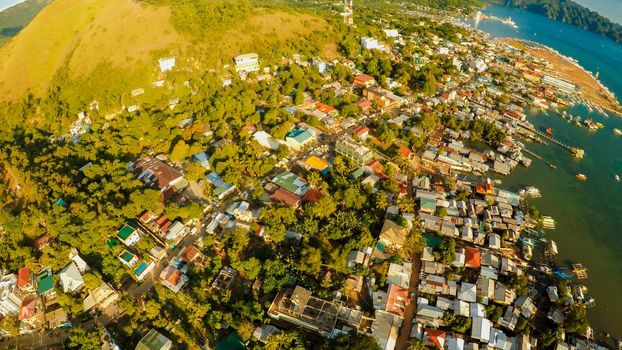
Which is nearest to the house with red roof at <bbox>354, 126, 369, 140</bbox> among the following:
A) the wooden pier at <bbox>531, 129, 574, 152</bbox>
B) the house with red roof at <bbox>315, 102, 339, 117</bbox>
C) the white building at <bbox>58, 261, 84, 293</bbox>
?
the house with red roof at <bbox>315, 102, 339, 117</bbox>

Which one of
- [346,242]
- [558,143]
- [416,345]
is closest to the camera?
[416,345]

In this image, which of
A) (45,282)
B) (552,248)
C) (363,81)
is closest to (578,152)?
(552,248)

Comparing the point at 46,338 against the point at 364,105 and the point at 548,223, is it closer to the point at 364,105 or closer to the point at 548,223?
the point at 364,105

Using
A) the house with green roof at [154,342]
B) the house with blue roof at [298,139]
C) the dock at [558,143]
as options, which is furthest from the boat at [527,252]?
the house with green roof at [154,342]

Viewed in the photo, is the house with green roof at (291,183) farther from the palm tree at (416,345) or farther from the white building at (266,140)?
the palm tree at (416,345)

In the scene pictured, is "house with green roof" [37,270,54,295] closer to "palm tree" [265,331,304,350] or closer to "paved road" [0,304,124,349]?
"paved road" [0,304,124,349]
